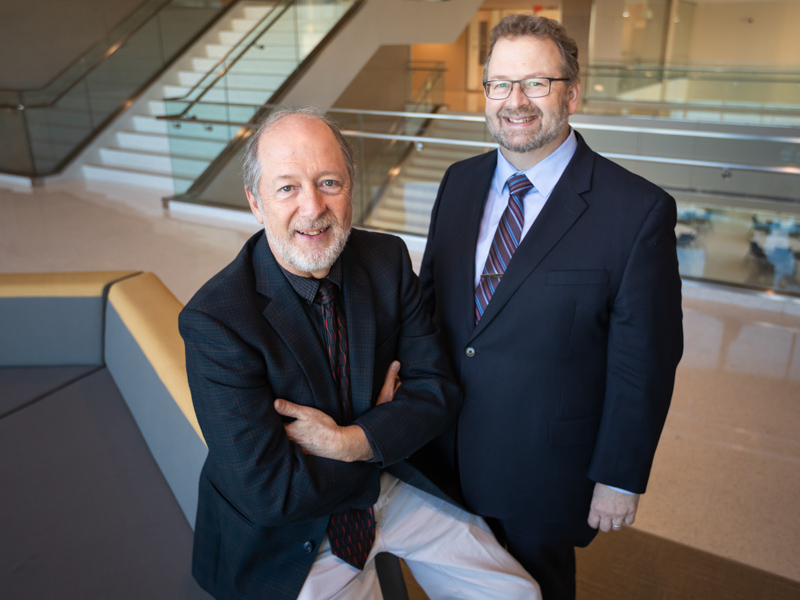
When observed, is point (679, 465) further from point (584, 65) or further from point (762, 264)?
point (584, 65)

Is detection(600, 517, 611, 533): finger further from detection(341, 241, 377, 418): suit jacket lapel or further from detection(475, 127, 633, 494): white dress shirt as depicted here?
detection(341, 241, 377, 418): suit jacket lapel

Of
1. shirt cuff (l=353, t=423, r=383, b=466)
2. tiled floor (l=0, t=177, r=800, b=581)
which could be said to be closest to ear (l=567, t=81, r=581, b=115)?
shirt cuff (l=353, t=423, r=383, b=466)

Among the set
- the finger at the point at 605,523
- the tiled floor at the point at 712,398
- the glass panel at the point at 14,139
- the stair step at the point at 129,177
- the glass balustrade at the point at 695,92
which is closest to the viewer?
the finger at the point at 605,523

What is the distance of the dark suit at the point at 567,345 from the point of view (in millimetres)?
1377

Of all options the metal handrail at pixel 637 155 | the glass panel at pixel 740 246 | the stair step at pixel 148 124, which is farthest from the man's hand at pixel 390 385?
the stair step at pixel 148 124

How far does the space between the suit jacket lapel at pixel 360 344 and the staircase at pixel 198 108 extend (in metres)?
6.32

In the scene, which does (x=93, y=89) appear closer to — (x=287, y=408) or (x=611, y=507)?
(x=287, y=408)

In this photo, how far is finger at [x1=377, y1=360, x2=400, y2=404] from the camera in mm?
1471

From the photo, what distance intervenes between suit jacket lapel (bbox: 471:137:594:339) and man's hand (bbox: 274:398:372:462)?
43 centimetres

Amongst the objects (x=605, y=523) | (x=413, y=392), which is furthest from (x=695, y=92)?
(x=413, y=392)

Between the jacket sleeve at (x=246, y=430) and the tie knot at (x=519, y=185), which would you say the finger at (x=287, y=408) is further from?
the tie knot at (x=519, y=185)

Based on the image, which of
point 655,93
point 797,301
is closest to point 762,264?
point 797,301

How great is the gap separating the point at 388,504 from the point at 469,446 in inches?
9.5

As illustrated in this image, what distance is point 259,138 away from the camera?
1.33 meters
